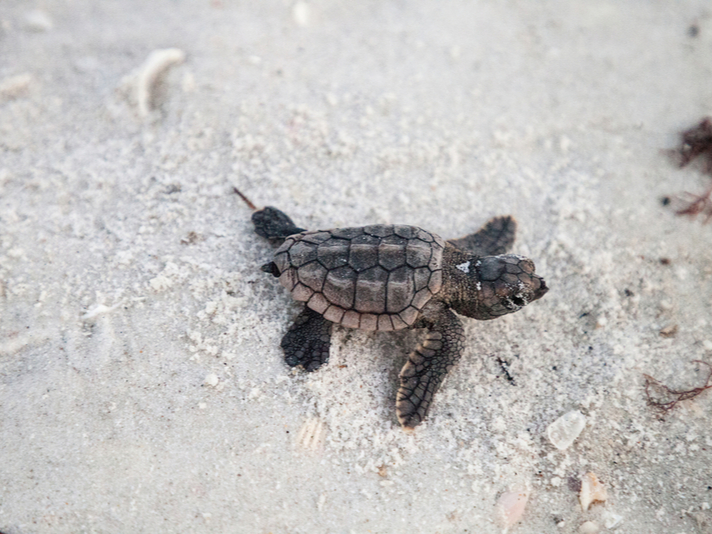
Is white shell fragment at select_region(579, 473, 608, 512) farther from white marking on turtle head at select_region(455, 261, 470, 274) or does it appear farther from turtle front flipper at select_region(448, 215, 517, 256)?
turtle front flipper at select_region(448, 215, 517, 256)

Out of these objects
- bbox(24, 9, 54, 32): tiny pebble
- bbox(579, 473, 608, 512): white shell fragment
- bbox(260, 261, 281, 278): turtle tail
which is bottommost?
bbox(579, 473, 608, 512): white shell fragment

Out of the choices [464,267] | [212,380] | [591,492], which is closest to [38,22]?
[212,380]

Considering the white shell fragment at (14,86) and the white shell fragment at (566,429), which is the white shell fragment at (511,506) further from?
the white shell fragment at (14,86)

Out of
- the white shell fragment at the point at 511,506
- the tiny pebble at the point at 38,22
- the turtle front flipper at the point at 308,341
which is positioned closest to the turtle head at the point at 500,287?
the turtle front flipper at the point at 308,341

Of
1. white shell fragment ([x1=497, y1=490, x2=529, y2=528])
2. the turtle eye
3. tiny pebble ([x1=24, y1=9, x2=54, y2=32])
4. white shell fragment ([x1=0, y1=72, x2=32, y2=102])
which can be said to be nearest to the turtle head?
the turtle eye

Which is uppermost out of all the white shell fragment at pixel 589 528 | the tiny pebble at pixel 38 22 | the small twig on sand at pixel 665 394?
the tiny pebble at pixel 38 22
